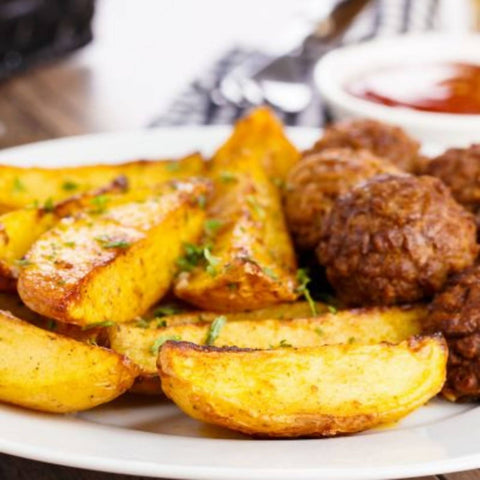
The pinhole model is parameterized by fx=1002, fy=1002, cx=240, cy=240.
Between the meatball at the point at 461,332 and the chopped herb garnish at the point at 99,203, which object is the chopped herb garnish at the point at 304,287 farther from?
the chopped herb garnish at the point at 99,203

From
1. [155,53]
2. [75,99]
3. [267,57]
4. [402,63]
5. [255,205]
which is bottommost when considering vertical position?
[155,53]

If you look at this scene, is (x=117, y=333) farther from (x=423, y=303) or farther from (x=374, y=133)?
(x=374, y=133)

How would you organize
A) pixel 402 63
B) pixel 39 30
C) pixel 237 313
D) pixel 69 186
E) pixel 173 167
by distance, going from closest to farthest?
pixel 237 313 < pixel 69 186 < pixel 173 167 < pixel 402 63 < pixel 39 30

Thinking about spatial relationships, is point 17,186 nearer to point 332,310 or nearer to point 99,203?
point 99,203

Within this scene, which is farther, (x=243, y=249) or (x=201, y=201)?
(x=201, y=201)

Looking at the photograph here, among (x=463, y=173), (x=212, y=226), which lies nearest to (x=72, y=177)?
(x=212, y=226)

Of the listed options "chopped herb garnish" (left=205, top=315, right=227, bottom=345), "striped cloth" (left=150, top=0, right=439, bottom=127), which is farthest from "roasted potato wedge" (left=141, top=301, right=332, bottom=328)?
"striped cloth" (left=150, top=0, right=439, bottom=127)
